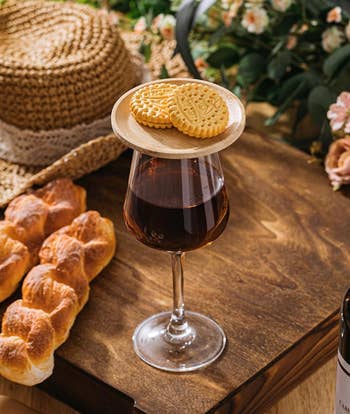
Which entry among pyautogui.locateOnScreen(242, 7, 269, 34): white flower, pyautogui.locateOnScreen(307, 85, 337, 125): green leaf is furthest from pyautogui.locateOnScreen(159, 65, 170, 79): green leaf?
pyautogui.locateOnScreen(307, 85, 337, 125): green leaf

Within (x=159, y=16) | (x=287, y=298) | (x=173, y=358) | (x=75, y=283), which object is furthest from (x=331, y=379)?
(x=159, y=16)

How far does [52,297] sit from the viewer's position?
1198 mm

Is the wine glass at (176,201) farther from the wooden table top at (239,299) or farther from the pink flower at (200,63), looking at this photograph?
the pink flower at (200,63)

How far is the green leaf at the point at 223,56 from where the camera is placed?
5.90ft

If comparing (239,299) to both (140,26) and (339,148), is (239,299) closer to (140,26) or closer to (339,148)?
(339,148)

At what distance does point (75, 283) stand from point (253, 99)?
696 millimetres

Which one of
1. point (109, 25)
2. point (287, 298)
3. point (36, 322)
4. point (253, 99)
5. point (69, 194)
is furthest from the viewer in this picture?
point (253, 99)

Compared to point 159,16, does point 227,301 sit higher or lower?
lower

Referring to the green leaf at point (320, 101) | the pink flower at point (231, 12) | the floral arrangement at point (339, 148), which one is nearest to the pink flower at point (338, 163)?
the floral arrangement at point (339, 148)

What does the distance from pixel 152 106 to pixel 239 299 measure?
38 centimetres

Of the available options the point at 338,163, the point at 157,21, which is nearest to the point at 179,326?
the point at 338,163

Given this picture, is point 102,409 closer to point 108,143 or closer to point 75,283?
point 75,283

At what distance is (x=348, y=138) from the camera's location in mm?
1472

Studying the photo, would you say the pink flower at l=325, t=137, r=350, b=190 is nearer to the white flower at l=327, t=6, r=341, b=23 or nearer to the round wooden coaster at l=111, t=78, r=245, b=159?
the white flower at l=327, t=6, r=341, b=23
